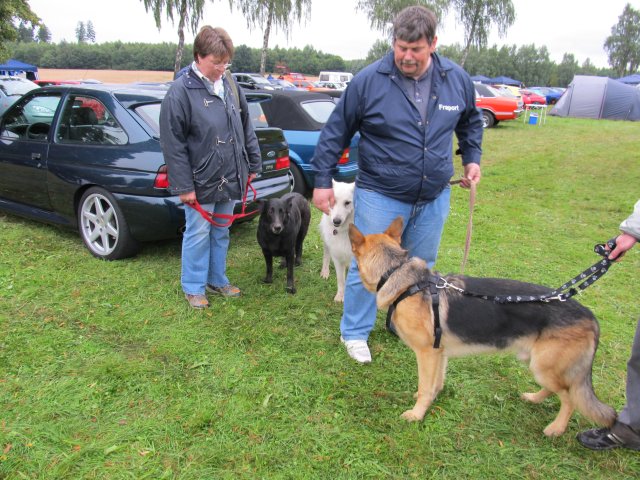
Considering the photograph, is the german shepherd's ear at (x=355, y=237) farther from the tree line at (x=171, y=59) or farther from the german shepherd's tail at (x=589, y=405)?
the tree line at (x=171, y=59)

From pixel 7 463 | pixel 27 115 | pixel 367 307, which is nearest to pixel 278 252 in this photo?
pixel 367 307

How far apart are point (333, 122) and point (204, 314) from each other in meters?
2.12

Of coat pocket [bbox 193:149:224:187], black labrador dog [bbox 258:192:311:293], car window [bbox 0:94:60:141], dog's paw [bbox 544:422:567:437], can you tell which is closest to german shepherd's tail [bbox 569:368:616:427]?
dog's paw [bbox 544:422:567:437]

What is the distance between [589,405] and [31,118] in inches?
248

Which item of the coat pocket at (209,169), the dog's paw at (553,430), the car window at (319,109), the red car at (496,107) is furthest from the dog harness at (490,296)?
the red car at (496,107)

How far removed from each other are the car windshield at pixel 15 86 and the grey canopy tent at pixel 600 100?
28.7 metres

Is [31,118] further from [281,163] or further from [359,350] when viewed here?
[359,350]

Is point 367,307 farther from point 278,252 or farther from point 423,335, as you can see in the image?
point 278,252

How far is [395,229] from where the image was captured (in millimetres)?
2867

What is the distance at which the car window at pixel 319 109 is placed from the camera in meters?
7.50

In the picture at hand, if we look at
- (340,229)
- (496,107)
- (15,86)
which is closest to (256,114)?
(340,229)

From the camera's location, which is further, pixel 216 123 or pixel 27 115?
pixel 27 115

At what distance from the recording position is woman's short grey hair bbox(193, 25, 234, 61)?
10.9 ft

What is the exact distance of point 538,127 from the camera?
2066 cm
